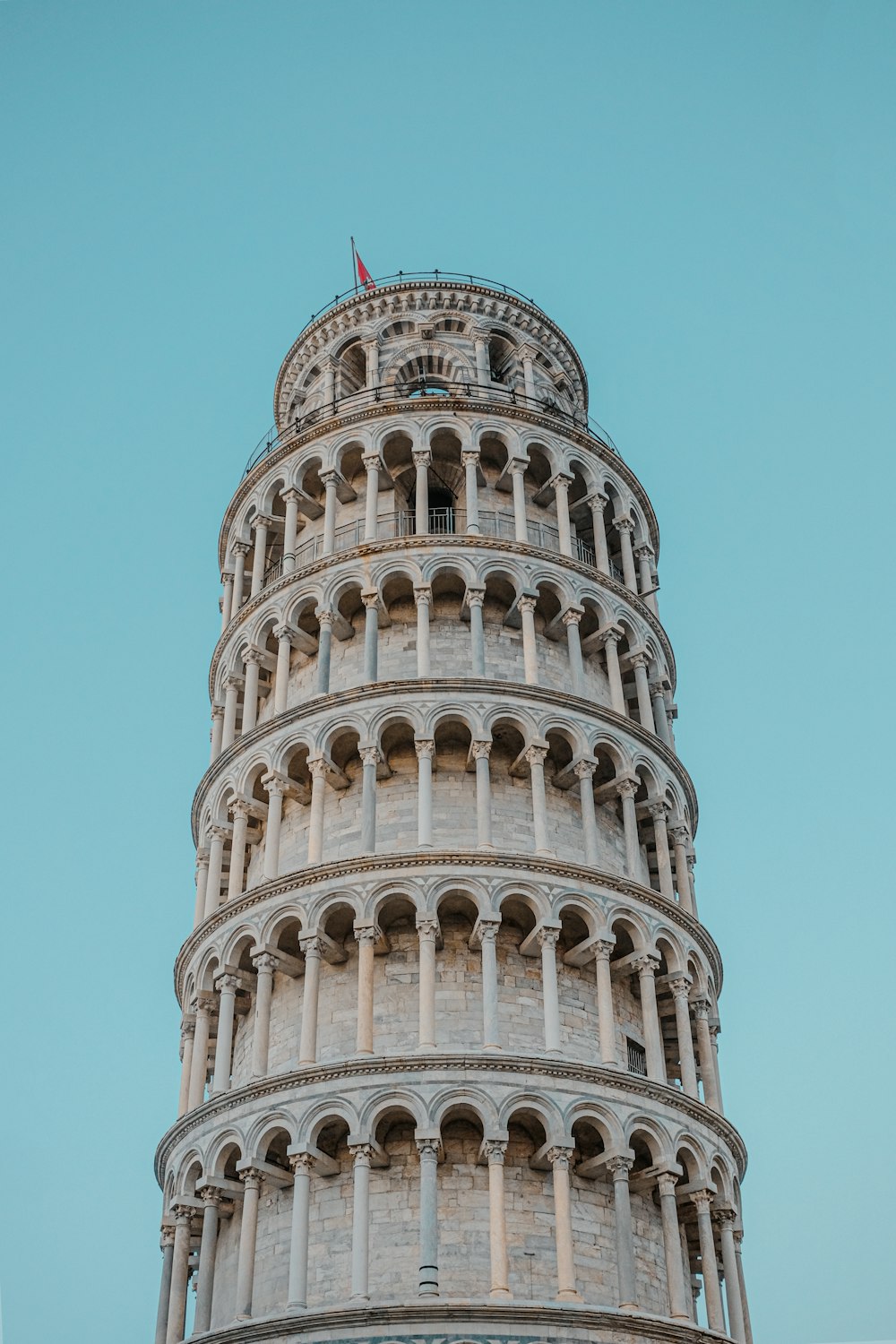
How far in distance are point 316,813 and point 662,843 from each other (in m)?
7.35

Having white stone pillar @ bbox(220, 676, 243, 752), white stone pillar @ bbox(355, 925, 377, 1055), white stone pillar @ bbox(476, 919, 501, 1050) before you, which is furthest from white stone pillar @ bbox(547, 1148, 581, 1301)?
white stone pillar @ bbox(220, 676, 243, 752)

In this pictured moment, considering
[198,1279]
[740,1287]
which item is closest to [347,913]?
[198,1279]

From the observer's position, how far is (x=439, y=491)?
3578 cm

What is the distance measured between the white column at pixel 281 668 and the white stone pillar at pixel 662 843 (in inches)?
320

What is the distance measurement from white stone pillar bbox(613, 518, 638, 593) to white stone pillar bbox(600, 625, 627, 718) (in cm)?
213

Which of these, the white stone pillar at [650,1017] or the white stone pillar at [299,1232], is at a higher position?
the white stone pillar at [650,1017]

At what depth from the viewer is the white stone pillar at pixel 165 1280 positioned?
2612 centimetres

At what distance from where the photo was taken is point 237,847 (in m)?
30.3

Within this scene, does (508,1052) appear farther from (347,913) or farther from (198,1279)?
(198,1279)

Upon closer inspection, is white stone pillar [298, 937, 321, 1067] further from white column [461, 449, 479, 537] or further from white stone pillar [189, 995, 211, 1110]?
white column [461, 449, 479, 537]

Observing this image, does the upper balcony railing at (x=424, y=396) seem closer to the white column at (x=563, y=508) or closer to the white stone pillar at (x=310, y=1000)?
the white column at (x=563, y=508)

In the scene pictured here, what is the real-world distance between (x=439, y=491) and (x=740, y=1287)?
18.9m

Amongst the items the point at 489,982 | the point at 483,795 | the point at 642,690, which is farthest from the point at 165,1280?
the point at 642,690

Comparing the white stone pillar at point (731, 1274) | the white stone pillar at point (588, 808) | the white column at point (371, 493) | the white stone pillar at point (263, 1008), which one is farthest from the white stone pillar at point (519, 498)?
the white stone pillar at point (731, 1274)
